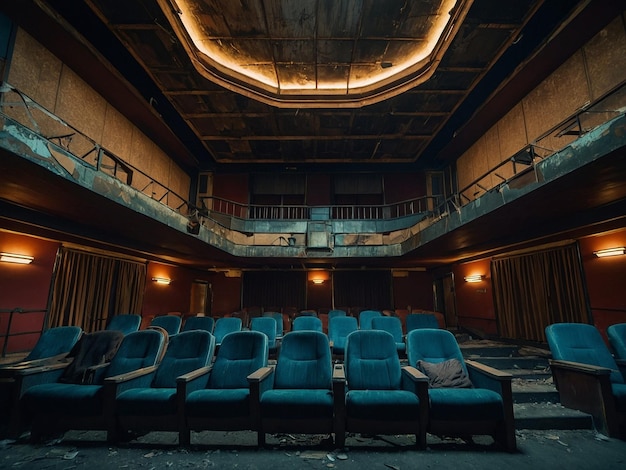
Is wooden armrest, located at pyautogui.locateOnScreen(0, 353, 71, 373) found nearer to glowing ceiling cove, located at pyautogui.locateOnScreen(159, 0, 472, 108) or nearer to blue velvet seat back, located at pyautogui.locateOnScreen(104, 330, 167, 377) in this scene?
blue velvet seat back, located at pyautogui.locateOnScreen(104, 330, 167, 377)

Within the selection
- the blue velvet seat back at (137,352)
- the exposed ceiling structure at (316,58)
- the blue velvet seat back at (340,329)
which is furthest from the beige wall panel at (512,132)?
the blue velvet seat back at (137,352)

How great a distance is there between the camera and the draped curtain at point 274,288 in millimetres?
11492

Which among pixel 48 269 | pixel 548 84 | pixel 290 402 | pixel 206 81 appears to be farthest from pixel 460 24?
pixel 48 269

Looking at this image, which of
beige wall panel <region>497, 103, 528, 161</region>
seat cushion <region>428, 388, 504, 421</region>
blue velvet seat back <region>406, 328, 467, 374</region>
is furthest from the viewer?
beige wall panel <region>497, 103, 528, 161</region>

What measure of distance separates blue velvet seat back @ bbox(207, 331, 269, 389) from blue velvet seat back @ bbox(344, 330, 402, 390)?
936 mm

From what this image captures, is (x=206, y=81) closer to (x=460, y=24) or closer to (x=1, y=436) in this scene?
(x=460, y=24)

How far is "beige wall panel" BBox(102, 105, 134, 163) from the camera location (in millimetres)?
7711

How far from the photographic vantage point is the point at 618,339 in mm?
3496

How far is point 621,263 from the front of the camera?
4.91m

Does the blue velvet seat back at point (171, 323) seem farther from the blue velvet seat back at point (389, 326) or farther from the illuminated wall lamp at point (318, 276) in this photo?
the illuminated wall lamp at point (318, 276)

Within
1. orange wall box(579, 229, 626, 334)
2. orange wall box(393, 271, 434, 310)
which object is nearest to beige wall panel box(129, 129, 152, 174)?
orange wall box(393, 271, 434, 310)

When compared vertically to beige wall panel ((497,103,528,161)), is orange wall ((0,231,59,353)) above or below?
below

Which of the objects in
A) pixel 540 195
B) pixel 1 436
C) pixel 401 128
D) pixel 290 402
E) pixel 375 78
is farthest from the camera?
pixel 401 128

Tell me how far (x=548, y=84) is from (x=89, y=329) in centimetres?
1122
